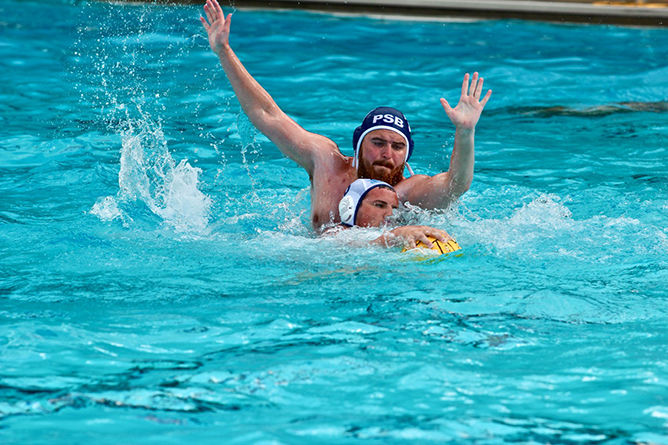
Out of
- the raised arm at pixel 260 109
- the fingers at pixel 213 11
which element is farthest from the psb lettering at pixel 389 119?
the fingers at pixel 213 11

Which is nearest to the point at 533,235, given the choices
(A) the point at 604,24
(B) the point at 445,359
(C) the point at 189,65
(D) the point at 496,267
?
(D) the point at 496,267

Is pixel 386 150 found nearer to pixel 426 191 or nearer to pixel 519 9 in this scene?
pixel 426 191

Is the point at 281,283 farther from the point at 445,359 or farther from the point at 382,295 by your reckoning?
the point at 445,359

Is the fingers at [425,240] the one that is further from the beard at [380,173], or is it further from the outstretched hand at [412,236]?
the beard at [380,173]

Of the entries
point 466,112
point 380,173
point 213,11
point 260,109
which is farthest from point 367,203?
point 213,11

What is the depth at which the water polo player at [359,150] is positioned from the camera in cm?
512

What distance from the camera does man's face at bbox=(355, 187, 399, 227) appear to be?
5.21 m

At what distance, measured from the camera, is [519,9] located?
1220 centimetres

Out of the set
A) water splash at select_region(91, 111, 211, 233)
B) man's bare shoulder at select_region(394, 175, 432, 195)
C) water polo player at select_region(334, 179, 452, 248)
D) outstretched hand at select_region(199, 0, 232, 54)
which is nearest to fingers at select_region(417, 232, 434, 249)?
water polo player at select_region(334, 179, 452, 248)

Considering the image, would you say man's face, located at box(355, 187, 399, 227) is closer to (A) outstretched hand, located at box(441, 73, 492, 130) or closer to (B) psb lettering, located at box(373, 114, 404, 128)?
(B) psb lettering, located at box(373, 114, 404, 128)

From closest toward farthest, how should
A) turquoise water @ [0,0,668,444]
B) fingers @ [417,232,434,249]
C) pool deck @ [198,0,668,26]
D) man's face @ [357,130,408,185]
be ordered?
turquoise water @ [0,0,668,444], fingers @ [417,232,434,249], man's face @ [357,130,408,185], pool deck @ [198,0,668,26]

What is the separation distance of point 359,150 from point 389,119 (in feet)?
0.92

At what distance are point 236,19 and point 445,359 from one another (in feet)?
30.9

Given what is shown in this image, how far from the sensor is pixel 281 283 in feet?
15.3
